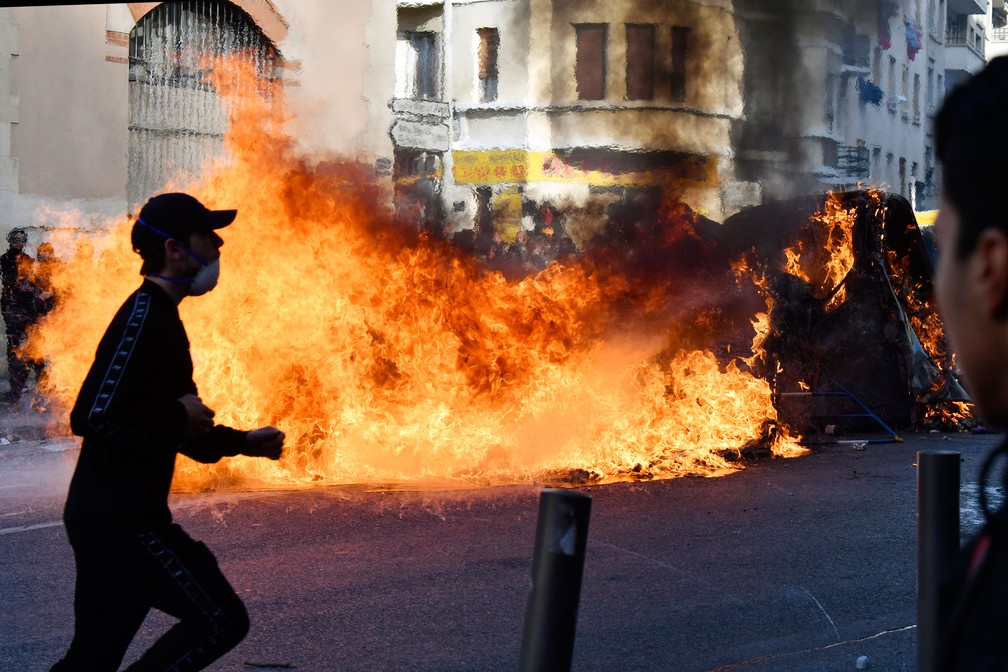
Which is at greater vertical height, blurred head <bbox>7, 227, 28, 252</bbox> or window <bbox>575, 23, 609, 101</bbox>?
window <bbox>575, 23, 609, 101</bbox>

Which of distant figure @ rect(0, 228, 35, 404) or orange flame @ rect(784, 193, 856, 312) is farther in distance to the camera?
orange flame @ rect(784, 193, 856, 312)

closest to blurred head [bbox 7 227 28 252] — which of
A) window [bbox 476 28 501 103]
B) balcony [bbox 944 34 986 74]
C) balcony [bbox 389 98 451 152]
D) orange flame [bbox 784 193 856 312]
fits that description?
orange flame [bbox 784 193 856 312]

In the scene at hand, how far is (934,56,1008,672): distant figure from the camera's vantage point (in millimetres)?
1094

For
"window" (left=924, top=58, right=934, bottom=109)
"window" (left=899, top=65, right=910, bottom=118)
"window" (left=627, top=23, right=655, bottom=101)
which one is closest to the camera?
"window" (left=627, top=23, right=655, bottom=101)

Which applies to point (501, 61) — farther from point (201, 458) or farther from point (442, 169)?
point (201, 458)

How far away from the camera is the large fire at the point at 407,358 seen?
8391 mm

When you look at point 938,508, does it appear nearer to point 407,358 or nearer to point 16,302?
point 407,358

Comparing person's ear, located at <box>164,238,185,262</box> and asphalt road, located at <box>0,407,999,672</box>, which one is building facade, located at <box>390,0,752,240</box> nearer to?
asphalt road, located at <box>0,407,999,672</box>

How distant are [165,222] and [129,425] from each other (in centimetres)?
66

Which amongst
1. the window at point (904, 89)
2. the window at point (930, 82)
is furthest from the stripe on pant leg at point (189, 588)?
the window at point (930, 82)

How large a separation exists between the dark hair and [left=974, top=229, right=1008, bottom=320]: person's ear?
11 mm

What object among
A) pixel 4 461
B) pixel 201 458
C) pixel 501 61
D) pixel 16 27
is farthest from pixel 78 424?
pixel 501 61

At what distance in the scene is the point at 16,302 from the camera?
11016 millimetres

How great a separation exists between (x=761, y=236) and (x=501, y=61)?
22315 millimetres
